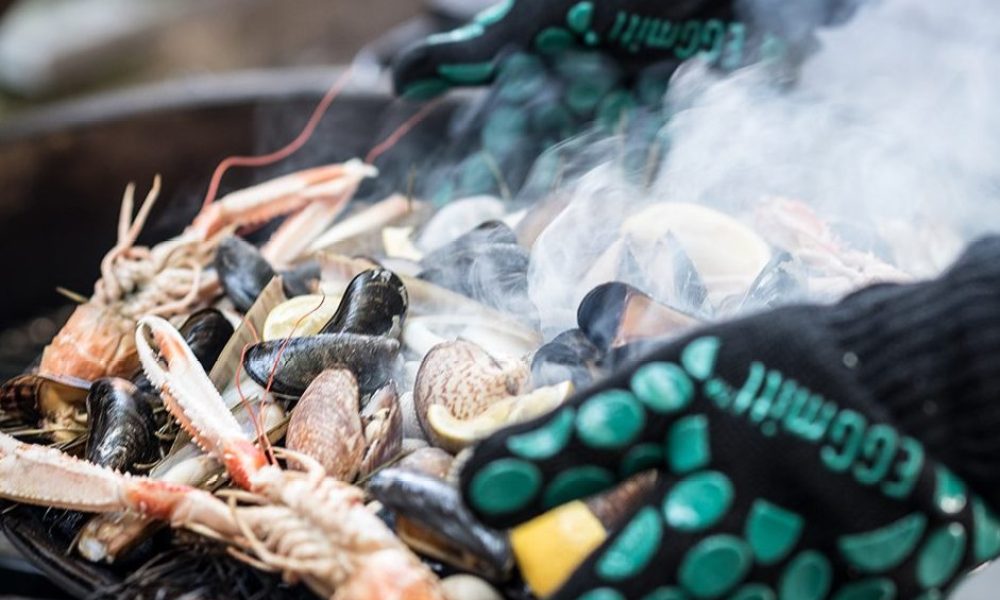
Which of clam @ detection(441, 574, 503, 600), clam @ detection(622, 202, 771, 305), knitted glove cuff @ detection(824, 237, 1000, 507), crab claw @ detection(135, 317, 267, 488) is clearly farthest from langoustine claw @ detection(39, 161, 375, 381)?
knitted glove cuff @ detection(824, 237, 1000, 507)

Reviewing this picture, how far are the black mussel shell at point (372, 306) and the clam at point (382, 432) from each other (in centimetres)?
17

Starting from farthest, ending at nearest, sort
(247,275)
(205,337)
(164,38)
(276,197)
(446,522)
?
(164,38)
(276,197)
(247,275)
(205,337)
(446,522)

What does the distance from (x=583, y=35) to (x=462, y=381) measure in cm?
127

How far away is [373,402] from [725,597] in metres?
0.61

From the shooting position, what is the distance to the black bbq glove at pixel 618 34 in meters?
2.35

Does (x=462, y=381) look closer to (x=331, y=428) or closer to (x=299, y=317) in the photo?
(x=331, y=428)

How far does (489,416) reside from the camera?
4.49 feet

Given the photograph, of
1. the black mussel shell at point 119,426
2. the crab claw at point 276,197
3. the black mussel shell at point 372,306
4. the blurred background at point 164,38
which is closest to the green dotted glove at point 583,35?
the crab claw at point 276,197

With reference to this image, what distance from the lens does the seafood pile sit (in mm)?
1214

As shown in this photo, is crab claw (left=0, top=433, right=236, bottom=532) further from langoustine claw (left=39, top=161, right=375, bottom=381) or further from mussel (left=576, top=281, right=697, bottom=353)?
mussel (left=576, top=281, right=697, bottom=353)

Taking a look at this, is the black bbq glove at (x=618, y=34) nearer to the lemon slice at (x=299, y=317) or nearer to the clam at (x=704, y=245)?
the clam at (x=704, y=245)

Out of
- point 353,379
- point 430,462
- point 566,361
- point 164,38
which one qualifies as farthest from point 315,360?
point 164,38

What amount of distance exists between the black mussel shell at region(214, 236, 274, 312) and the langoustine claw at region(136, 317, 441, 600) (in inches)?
17.8

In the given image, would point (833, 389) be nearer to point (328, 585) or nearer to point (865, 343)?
point (865, 343)
